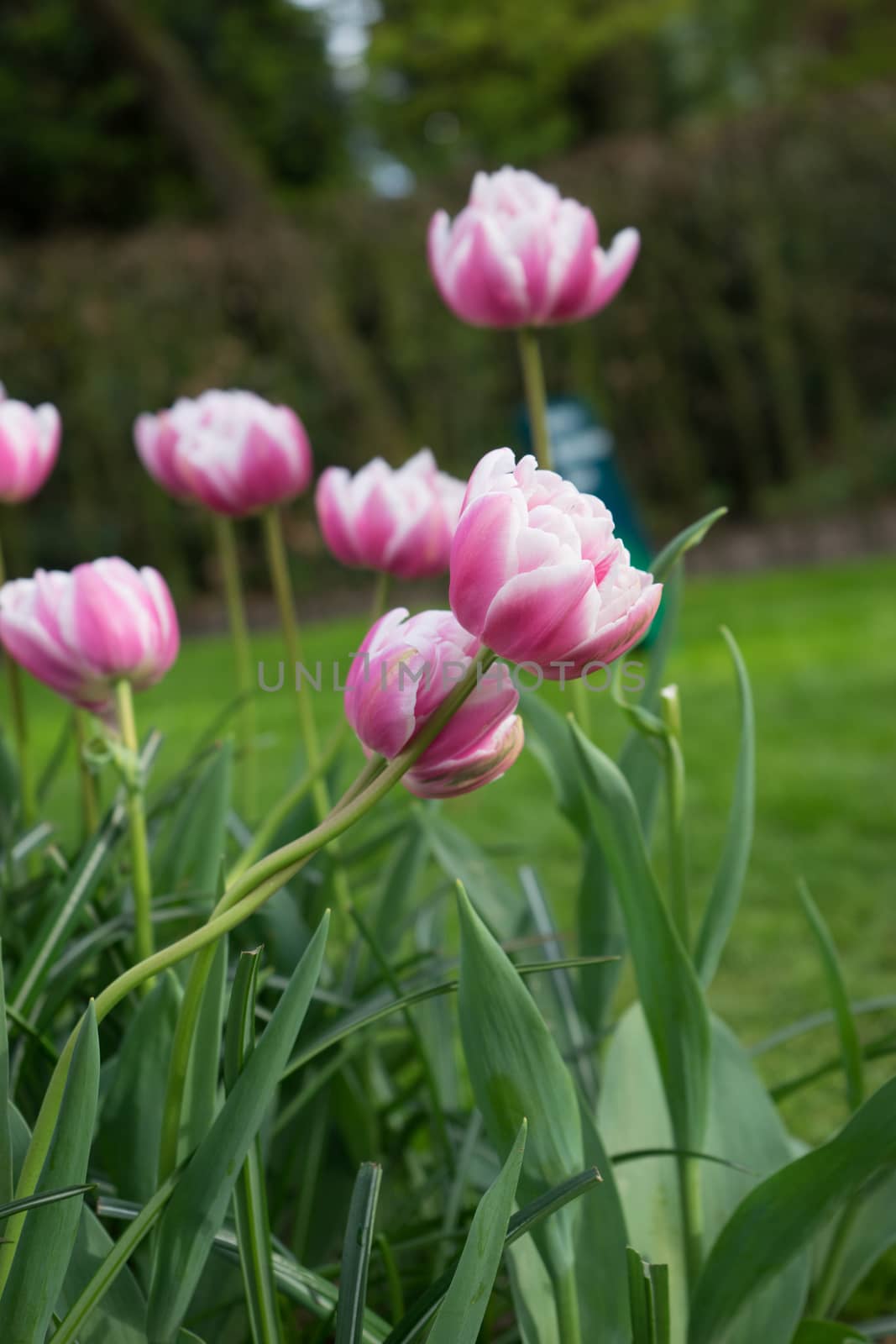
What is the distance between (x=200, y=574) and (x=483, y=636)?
603 cm

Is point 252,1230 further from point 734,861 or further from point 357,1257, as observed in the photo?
point 734,861

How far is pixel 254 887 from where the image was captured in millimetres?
557

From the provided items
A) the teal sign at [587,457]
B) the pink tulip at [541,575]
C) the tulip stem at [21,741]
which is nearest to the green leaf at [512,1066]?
the pink tulip at [541,575]

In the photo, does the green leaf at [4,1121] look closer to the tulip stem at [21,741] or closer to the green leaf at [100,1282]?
the green leaf at [100,1282]

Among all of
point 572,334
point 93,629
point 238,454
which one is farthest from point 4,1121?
point 572,334

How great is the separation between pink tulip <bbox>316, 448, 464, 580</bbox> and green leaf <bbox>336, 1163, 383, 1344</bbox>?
47 centimetres

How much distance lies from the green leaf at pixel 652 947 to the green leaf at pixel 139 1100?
0.82 feet

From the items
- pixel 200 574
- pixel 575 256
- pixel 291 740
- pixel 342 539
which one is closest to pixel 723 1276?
pixel 342 539

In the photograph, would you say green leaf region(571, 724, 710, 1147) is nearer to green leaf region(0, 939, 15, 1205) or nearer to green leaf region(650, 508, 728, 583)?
green leaf region(650, 508, 728, 583)

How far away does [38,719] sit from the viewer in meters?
4.30

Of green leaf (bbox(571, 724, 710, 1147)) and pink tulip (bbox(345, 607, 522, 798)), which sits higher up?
pink tulip (bbox(345, 607, 522, 798))

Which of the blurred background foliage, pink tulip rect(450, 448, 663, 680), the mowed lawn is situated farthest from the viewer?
the blurred background foliage

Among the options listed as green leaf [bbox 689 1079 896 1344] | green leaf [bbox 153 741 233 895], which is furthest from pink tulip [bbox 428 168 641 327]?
green leaf [bbox 689 1079 896 1344]

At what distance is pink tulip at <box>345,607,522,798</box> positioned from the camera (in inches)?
21.1
